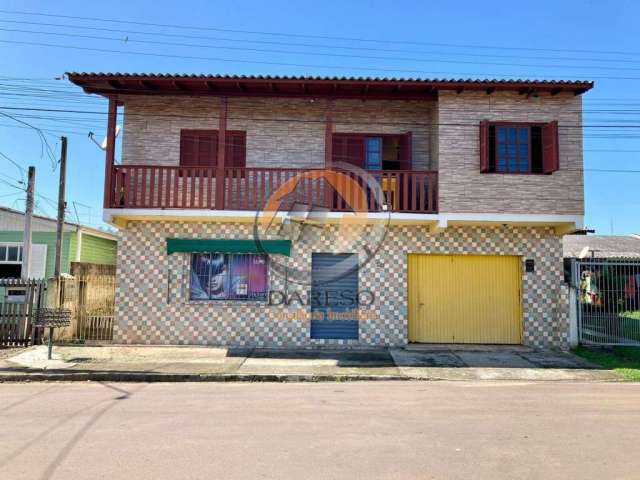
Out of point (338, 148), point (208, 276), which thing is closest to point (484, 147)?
point (338, 148)

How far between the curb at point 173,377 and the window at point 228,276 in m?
3.32

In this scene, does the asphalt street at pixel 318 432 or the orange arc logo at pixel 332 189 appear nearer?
the asphalt street at pixel 318 432

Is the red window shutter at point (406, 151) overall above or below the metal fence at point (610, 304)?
above

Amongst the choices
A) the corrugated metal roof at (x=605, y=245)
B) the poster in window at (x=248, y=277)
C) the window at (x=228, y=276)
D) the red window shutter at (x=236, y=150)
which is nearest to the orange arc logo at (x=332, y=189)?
the poster in window at (x=248, y=277)

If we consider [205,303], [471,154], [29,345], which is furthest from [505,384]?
[29,345]

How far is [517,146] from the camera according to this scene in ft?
39.0

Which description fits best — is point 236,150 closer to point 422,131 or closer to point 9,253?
point 422,131

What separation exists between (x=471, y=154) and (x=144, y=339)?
359 inches

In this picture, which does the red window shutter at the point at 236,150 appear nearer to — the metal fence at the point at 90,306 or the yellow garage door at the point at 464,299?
the metal fence at the point at 90,306

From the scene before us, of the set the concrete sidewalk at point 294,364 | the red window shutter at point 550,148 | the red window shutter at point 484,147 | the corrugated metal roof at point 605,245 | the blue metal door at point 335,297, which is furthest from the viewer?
the corrugated metal roof at point 605,245

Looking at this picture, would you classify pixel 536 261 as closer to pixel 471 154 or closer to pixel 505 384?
pixel 471 154

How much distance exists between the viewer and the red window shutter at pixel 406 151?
12.6 m

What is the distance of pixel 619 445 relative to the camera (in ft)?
17.0

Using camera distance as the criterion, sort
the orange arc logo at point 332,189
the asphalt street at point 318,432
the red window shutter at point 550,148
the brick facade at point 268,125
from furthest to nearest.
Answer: the brick facade at point 268,125 → the orange arc logo at point 332,189 → the red window shutter at point 550,148 → the asphalt street at point 318,432
